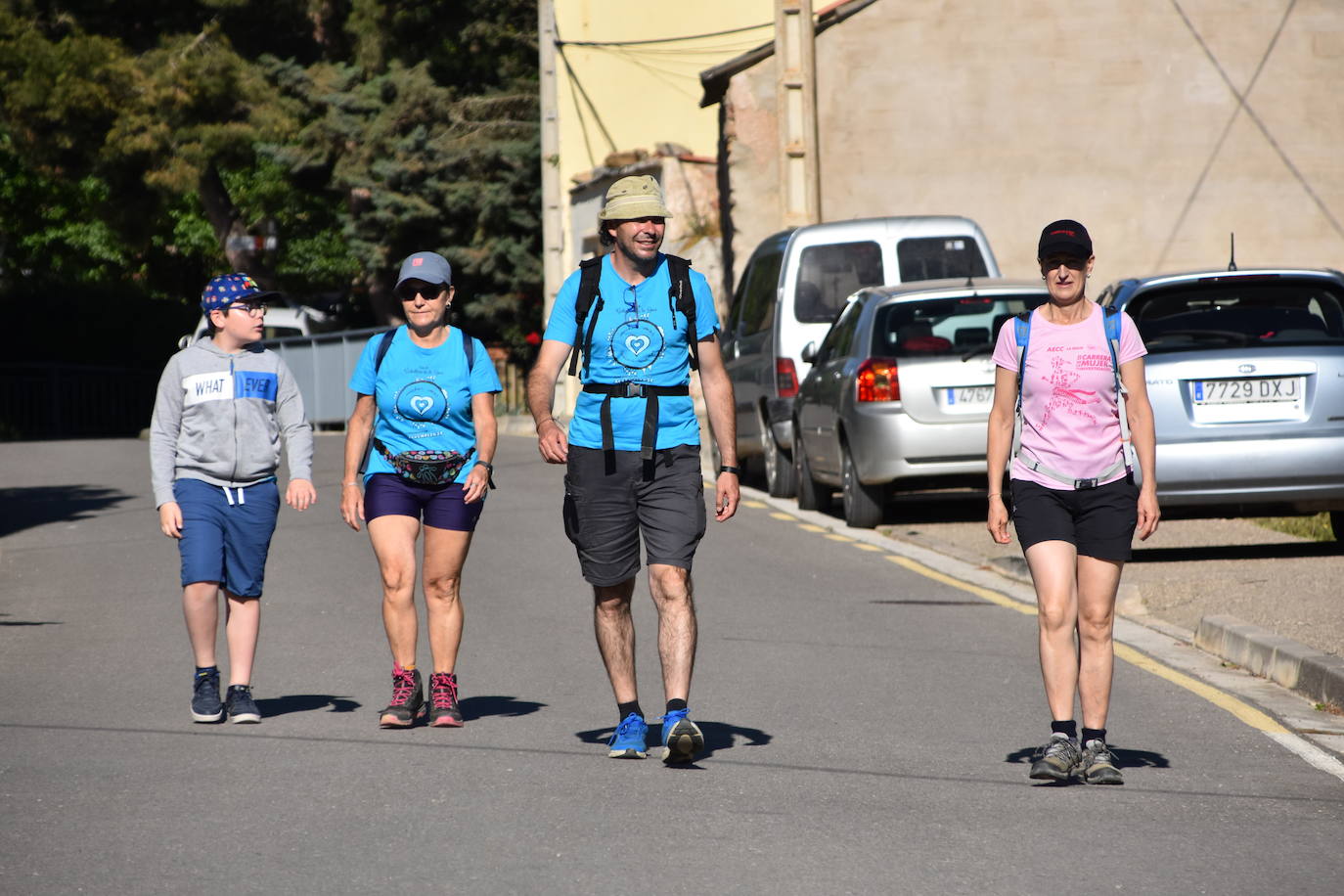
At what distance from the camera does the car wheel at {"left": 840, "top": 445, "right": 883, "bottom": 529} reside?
1513 centimetres

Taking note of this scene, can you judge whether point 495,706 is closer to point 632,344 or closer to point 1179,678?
point 632,344

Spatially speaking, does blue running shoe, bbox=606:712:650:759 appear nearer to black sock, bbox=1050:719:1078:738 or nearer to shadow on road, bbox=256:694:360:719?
black sock, bbox=1050:719:1078:738

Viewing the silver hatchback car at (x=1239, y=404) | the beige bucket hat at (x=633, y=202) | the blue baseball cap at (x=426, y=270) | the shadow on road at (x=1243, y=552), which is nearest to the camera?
the beige bucket hat at (x=633, y=202)

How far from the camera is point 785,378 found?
1791 cm

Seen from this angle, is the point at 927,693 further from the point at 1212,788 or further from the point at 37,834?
the point at 37,834

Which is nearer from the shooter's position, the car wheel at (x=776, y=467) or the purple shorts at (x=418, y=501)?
the purple shorts at (x=418, y=501)

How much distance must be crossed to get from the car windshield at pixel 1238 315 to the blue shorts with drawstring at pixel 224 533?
592cm

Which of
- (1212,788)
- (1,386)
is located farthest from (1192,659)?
(1,386)

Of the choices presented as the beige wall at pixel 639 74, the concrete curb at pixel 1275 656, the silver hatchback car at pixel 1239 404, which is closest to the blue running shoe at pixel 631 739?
the concrete curb at pixel 1275 656

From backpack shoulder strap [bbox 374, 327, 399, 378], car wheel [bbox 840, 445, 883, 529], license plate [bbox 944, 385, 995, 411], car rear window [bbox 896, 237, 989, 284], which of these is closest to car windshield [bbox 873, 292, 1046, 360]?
license plate [bbox 944, 385, 995, 411]

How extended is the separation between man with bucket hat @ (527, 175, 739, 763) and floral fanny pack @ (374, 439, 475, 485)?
0.76 meters

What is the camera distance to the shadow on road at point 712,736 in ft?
23.7

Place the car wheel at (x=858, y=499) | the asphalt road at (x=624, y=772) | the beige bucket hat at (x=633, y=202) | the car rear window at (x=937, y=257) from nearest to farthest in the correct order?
the asphalt road at (x=624, y=772) < the beige bucket hat at (x=633, y=202) < the car wheel at (x=858, y=499) < the car rear window at (x=937, y=257)

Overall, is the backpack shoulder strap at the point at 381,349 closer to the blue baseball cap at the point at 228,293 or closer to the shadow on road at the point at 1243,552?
the blue baseball cap at the point at 228,293
